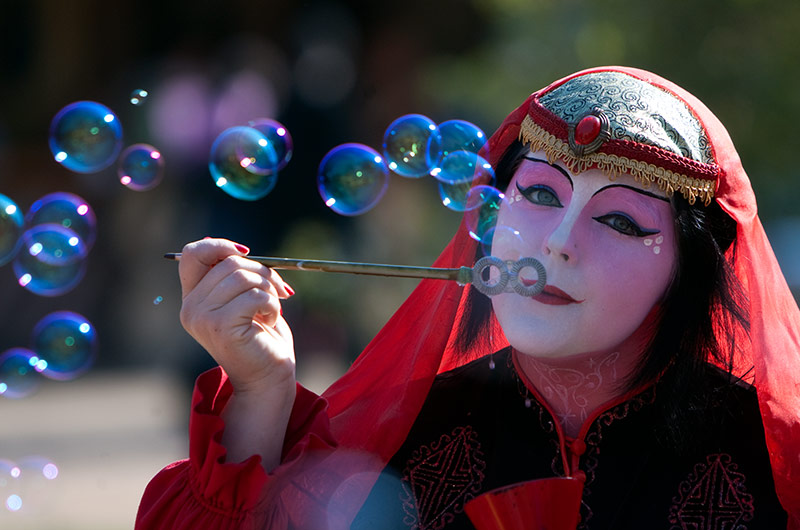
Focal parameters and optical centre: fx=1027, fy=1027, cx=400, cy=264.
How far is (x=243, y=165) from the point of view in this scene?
254 centimetres

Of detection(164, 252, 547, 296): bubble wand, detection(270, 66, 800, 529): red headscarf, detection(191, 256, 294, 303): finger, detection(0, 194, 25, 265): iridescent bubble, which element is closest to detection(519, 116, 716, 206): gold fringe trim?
detection(270, 66, 800, 529): red headscarf

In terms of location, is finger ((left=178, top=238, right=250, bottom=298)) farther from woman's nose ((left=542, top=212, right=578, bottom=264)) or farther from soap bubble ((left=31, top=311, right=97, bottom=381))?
soap bubble ((left=31, top=311, right=97, bottom=381))

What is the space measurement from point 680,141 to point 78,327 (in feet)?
5.29

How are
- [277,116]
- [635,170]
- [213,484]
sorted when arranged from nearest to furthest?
[213,484] → [635,170] → [277,116]

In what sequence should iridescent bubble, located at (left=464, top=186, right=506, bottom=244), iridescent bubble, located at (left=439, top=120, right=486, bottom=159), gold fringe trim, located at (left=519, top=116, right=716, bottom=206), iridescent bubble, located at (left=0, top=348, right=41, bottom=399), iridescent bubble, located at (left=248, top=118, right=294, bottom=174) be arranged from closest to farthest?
1. gold fringe trim, located at (left=519, top=116, right=716, bottom=206)
2. iridescent bubble, located at (left=464, top=186, right=506, bottom=244)
3. iridescent bubble, located at (left=439, top=120, right=486, bottom=159)
4. iridescent bubble, located at (left=248, top=118, right=294, bottom=174)
5. iridescent bubble, located at (left=0, top=348, right=41, bottom=399)

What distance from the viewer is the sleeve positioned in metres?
1.91

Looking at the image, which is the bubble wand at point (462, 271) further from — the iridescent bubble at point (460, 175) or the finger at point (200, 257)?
the iridescent bubble at point (460, 175)

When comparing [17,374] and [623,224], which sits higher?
[623,224]

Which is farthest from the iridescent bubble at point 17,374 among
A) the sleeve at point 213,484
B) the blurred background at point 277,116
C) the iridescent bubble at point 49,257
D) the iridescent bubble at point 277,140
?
the blurred background at point 277,116

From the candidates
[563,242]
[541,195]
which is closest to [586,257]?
[563,242]

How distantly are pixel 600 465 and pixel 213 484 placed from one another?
0.78 meters

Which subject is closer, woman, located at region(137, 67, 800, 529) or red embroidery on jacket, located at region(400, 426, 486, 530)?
woman, located at region(137, 67, 800, 529)

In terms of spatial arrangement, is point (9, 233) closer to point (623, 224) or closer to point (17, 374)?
point (17, 374)

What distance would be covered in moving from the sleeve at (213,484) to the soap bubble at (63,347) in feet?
2.49
